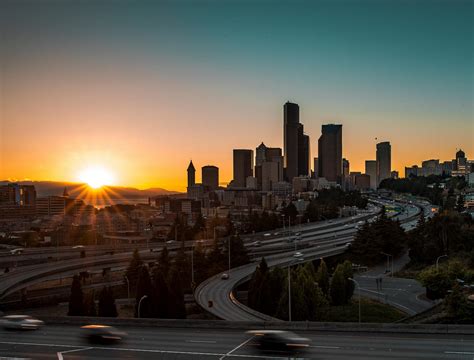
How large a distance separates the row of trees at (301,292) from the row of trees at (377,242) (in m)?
19.8

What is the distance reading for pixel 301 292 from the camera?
33781mm

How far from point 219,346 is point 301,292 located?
61.3ft

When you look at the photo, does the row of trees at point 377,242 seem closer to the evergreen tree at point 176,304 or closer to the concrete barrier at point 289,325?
the evergreen tree at point 176,304

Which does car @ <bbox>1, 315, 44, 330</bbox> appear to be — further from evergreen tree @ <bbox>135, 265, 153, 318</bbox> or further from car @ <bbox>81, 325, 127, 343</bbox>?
evergreen tree @ <bbox>135, 265, 153, 318</bbox>

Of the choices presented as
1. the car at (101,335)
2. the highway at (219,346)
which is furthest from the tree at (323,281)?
the car at (101,335)

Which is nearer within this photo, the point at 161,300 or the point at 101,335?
the point at 101,335

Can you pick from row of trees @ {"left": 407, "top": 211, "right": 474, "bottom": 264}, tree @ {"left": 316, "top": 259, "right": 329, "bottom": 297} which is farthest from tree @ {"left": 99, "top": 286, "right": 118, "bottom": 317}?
row of trees @ {"left": 407, "top": 211, "right": 474, "bottom": 264}

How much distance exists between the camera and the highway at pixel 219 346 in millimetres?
14648

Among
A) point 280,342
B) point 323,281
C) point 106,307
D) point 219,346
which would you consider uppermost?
point 280,342

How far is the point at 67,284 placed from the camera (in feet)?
179

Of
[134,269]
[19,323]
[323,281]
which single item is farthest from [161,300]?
Answer: [19,323]

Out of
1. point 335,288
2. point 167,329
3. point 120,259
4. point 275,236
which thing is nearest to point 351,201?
point 275,236

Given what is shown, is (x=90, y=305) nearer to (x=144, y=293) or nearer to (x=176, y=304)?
(x=144, y=293)

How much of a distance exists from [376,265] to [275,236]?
2860 centimetres
